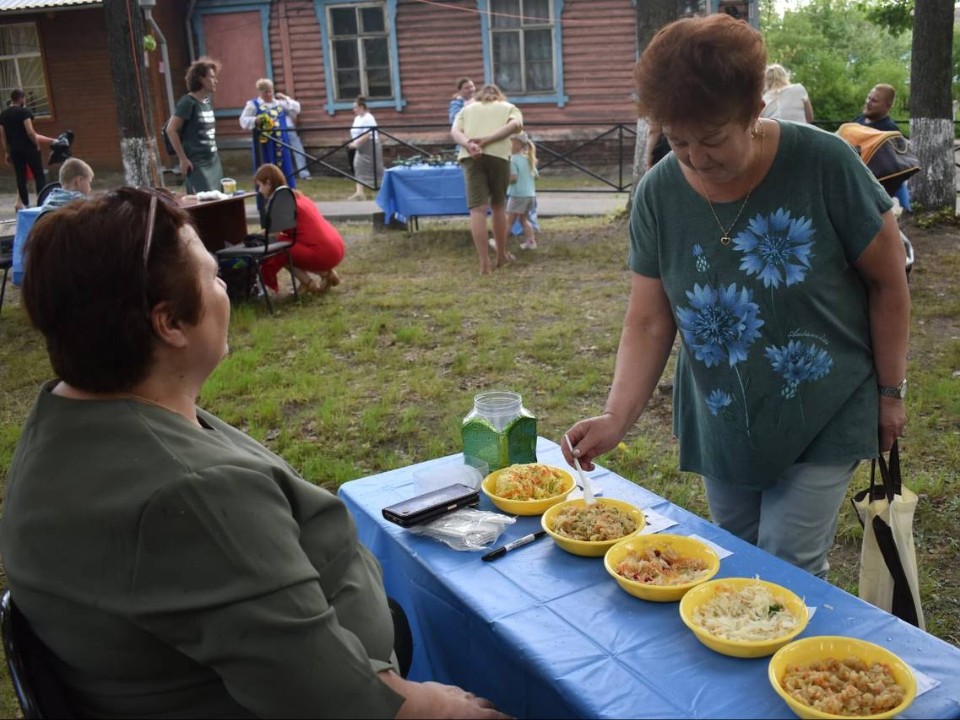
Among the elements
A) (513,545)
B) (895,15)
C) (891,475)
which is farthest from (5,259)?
(895,15)

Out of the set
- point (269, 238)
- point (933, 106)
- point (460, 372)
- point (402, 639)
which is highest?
point (933, 106)

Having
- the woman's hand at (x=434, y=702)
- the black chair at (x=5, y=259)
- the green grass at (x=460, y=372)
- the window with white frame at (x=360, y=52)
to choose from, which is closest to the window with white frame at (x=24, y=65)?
the window with white frame at (x=360, y=52)

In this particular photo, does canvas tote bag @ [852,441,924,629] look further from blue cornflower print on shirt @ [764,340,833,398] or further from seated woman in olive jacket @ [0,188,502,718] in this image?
seated woman in olive jacket @ [0,188,502,718]

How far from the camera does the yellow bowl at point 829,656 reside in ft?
4.45

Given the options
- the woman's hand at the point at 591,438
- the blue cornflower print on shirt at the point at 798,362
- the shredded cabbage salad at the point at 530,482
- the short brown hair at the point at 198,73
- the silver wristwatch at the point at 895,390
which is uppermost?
the short brown hair at the point at 198,73

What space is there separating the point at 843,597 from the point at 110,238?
1.42 meters

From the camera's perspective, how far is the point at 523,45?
55.9ft

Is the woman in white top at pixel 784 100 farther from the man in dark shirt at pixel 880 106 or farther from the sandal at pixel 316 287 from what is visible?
the sandal at pixel 316 287

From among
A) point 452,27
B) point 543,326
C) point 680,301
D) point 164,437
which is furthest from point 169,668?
point 452,27

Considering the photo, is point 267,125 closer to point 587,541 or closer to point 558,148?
point 558,148

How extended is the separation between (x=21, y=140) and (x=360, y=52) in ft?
23.6

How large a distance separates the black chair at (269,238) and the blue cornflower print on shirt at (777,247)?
557cm

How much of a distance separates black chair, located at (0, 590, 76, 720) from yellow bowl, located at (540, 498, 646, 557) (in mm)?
979

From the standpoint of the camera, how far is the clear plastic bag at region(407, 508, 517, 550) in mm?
1958
